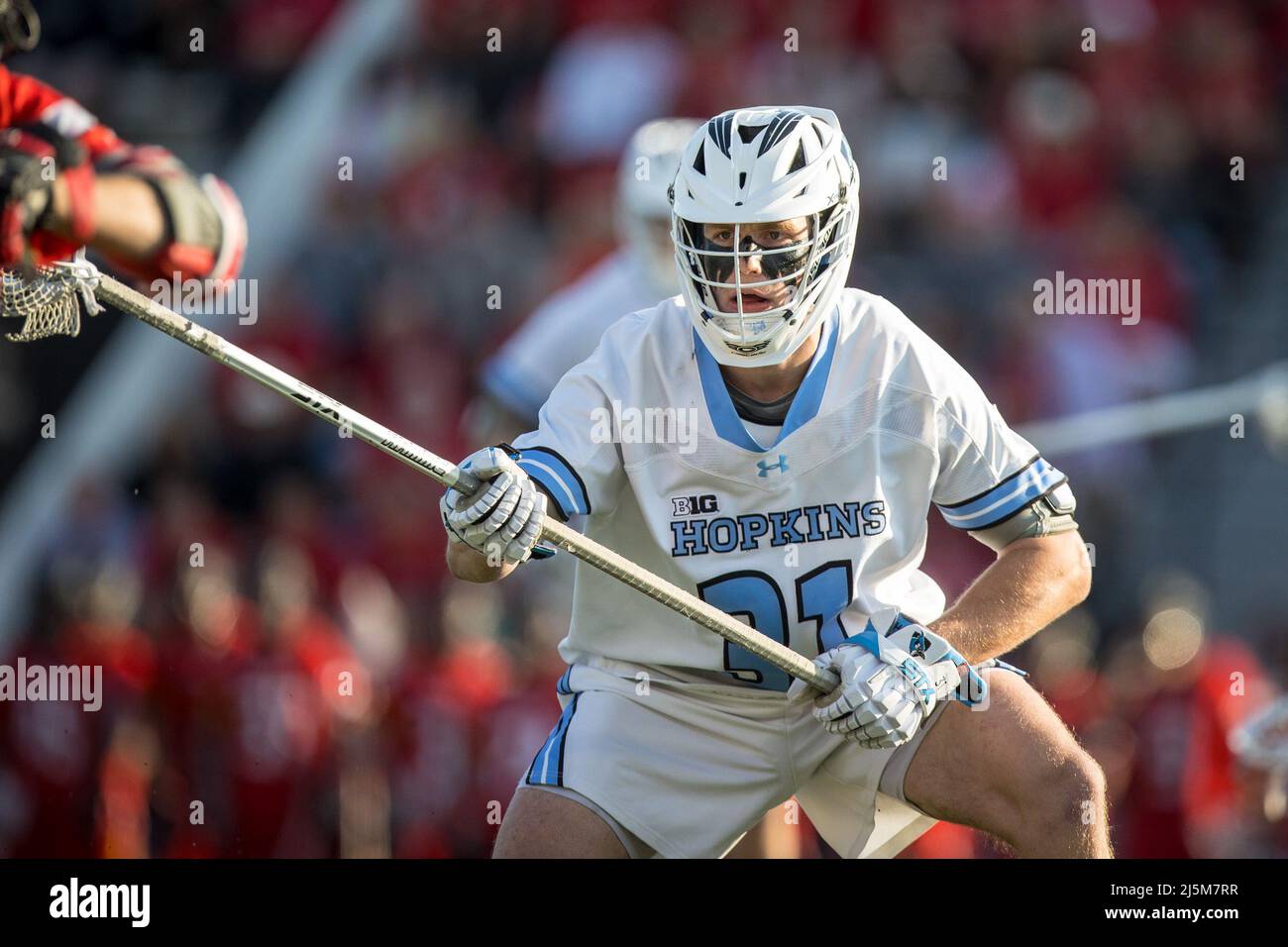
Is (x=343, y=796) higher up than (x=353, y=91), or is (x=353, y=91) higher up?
(x=353, y=91)

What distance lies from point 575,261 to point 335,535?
1665mm

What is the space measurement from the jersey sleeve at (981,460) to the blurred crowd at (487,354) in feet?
12.4

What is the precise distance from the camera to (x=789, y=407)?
423 centimetres

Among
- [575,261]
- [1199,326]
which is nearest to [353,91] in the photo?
[575,261]

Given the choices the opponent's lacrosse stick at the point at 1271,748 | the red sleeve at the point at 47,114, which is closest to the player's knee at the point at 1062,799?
the opponent's lacrosse stick at the point at 1271,748

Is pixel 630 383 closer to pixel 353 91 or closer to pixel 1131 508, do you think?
pixel 1131 508

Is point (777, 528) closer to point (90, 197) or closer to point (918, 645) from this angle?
point (918, 645)

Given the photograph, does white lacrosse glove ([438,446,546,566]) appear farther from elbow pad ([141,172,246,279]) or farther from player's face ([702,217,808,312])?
elbow pad ([141,172,246,279])

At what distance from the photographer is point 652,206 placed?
653 cm

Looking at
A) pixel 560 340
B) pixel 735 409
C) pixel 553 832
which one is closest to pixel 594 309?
pixel 560 340

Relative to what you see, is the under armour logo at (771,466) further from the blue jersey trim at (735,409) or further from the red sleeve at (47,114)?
the red sleeve at (47,114)

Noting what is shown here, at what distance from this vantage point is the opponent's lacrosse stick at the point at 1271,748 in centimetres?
588

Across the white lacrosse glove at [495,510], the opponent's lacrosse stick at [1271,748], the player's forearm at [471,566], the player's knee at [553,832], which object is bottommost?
the opponent's lacrosse stick at [1271,748]

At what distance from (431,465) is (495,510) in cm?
18
